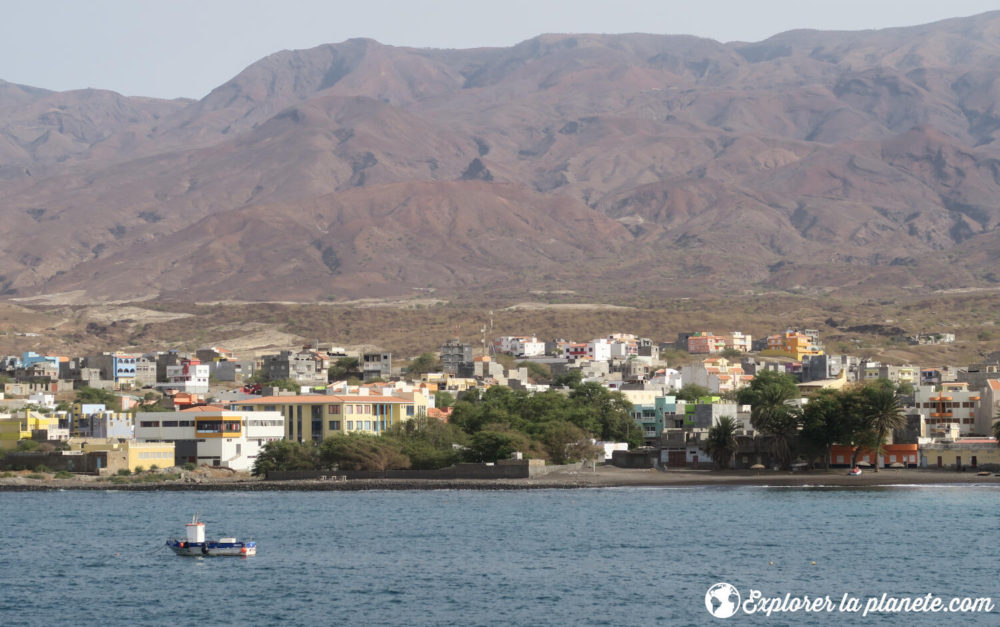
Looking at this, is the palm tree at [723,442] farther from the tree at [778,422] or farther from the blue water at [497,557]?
the blue water at [497,557]

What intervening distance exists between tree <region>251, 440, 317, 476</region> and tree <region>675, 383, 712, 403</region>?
36.9 meters

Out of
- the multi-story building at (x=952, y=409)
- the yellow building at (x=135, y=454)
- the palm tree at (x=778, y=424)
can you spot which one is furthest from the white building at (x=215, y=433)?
the multi-story building at (x=952, y=409)

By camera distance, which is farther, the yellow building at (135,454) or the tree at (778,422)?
the yellow building at (135,454)

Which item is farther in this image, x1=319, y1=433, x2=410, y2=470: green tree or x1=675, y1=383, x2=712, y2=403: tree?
x1=675, y1=383, x2=712, y2=403: tree

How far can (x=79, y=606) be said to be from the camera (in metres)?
52.7

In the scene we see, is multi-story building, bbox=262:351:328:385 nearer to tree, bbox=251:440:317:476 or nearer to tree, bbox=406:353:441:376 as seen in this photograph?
tree, bbox=406:353:441:376

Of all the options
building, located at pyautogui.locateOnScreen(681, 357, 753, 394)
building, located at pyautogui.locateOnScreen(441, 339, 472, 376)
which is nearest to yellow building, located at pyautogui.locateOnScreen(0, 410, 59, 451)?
building, located at pyautogui.locateOnScreen(681, 357, 753, 394)

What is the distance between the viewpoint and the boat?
64.1 metres

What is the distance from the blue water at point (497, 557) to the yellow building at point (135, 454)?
1802cm

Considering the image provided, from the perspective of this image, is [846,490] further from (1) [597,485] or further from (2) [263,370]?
(2) [263,370]

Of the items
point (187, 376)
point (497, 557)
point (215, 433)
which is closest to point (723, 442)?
point (215, 433)

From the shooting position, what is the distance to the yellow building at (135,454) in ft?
358

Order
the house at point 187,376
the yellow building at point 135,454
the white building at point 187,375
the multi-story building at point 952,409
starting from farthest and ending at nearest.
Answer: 1. the white building at point 187,375
2. the house at point 187,376
3. the multi-story building at point 952,409
4. the yellow building at point 135,454

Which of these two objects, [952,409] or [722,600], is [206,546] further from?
[952,409]
